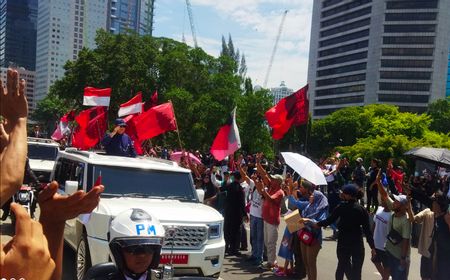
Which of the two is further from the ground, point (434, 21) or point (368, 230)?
point (434, 21)

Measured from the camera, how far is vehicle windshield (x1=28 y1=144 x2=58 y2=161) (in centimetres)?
1662

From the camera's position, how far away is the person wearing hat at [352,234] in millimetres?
6715

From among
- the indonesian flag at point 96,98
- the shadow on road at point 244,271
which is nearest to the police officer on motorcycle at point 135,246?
the shadow on road at point 244,271

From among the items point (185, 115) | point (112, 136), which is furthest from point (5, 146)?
point (185, 115)

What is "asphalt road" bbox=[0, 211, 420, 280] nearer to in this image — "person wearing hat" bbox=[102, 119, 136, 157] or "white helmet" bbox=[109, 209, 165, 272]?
"person wearing hat" bbox=[102, 119, 136, 157]

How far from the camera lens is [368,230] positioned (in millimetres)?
6727

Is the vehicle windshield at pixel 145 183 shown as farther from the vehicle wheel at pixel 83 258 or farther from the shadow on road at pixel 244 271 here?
the shadow on road at pixel 244 271

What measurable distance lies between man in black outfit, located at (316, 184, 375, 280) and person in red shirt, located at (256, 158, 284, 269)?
7.97 feet

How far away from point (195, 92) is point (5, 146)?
41.8 metres

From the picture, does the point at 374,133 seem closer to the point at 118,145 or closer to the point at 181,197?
the point at 118,145

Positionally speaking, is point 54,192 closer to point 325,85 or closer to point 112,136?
point 112,136

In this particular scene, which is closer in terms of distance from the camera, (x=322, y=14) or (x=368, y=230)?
(x=368, y=230)

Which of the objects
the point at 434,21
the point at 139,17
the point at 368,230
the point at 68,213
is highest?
the point at 139,17

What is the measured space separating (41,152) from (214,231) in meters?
11.4
